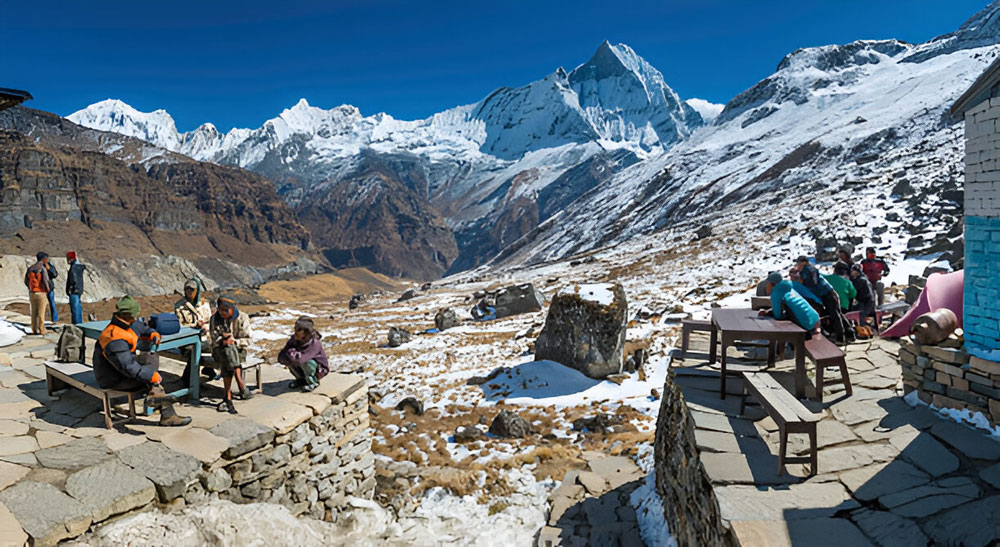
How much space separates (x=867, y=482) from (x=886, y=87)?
140874 mm

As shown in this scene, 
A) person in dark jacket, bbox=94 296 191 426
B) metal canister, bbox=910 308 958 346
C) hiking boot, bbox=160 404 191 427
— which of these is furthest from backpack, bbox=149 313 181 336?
metal canister, bbox=910 308 958 346

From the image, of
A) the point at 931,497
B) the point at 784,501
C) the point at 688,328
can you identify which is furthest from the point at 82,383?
the point at 931,497

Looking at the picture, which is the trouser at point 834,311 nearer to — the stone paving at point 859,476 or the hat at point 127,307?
the stone paving at point 859,476

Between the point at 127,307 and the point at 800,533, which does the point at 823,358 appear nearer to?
the point at 800,533

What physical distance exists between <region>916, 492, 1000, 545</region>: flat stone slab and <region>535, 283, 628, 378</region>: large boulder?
33.1 ft

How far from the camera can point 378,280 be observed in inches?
6412

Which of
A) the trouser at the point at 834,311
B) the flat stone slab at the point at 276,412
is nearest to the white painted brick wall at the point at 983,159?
the trouser at the point at 834,311

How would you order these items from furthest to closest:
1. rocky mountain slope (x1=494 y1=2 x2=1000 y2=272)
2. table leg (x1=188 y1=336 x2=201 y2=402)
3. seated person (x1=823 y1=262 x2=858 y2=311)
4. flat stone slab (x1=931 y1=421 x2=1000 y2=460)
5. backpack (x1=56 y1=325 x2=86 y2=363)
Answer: rocky mountain slope (x1=494 y1=2 x2=1000 y2=272) < seated person (x1=823 y1=262 x2=858 y2=311) < backpack (x1=56 y1=325 x2=86 y2=363) < table leg (x1=188 y1=336 x2=201 y2=402) < flat stone slab (x1=931 y1=421 x2=1000 y2=460)

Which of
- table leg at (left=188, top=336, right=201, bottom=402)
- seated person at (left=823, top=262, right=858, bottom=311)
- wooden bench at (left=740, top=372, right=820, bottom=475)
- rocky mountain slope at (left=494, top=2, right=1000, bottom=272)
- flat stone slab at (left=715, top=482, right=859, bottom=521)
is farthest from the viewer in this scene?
rocky mountain slope at (left=494, top=2, right=1000, bottom=272)

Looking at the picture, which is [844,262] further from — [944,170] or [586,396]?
[944,170]

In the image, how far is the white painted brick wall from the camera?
18.4 ft

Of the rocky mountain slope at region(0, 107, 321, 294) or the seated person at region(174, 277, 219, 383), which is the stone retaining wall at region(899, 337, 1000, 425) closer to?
the seated person at region(174, 277, 219, 383)

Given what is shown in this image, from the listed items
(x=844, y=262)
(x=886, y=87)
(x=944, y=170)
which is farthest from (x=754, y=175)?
(x=844, y=262)

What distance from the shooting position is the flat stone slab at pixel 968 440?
497cm
